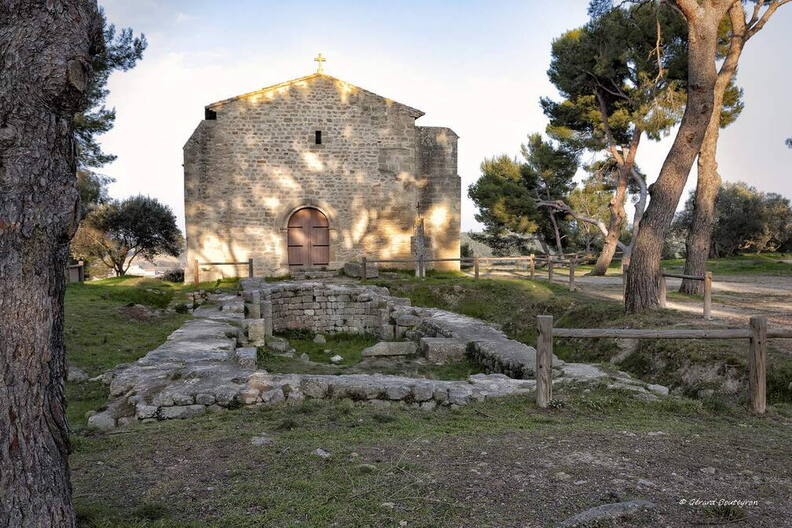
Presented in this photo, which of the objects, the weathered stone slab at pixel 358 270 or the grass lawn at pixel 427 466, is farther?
the weathered stone slab at pixel 358 270

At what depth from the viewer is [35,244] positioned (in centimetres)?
254

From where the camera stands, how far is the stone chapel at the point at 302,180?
64.8 ft

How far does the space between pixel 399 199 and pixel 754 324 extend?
15.9 m

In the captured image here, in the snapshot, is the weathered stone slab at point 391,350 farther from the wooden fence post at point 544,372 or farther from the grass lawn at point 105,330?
the wooden fence post at point 544,372

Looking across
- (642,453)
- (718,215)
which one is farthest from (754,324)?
(718,215)

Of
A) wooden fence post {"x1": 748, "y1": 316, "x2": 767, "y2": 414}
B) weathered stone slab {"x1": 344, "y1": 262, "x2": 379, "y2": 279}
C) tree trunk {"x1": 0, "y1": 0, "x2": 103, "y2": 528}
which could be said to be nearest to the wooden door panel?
weathered stone slab {"x1": 344, "y1": 262, "x2": 379, "y2": 279}

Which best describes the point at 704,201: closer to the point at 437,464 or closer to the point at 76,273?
the point at 437,464

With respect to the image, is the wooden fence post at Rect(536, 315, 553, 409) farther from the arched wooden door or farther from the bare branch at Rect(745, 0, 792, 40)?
the arched wooden door

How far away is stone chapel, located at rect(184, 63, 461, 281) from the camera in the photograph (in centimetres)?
1975

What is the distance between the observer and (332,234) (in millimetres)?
20344

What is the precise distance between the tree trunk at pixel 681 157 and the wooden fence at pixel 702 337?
16.9 feet

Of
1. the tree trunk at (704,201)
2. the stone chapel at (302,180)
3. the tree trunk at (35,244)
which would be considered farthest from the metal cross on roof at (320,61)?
the tree trunk at (35,244)

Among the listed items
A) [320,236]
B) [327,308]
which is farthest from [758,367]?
[320,236]

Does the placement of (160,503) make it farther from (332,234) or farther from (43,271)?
(332,234)
